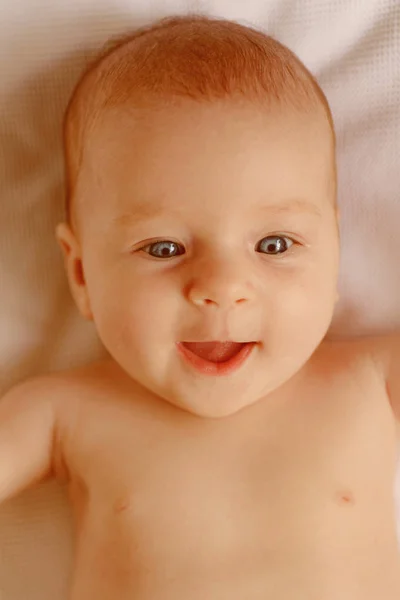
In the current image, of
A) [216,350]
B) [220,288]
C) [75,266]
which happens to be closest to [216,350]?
[216,350]

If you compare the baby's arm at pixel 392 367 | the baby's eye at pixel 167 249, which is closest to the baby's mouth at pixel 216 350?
the baby's eye at pixel 167 249

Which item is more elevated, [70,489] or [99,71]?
[99,71]

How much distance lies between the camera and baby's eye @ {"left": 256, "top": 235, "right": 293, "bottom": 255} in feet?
3.25

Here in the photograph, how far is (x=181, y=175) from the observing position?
946 millimetres

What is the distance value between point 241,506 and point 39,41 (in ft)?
2.25

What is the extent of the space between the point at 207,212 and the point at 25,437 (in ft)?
1.29

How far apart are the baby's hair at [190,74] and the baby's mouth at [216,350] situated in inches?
10.0

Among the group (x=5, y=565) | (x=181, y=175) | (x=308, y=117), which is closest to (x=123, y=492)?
(x=5, y=565)

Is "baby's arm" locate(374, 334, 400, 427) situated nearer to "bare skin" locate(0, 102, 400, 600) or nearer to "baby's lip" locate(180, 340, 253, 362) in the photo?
"bare skin" locate(0, 102, 400, 600)

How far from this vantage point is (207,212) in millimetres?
947

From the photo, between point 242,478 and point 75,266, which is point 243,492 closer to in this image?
point 242,478

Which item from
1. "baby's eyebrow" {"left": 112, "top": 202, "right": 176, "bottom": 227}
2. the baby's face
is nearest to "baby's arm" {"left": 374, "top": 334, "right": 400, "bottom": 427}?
the baby's face

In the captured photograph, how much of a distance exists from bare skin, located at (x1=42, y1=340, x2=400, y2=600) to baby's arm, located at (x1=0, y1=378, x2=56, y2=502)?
0.07ft

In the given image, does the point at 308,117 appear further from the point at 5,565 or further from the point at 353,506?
the point at 5,565
